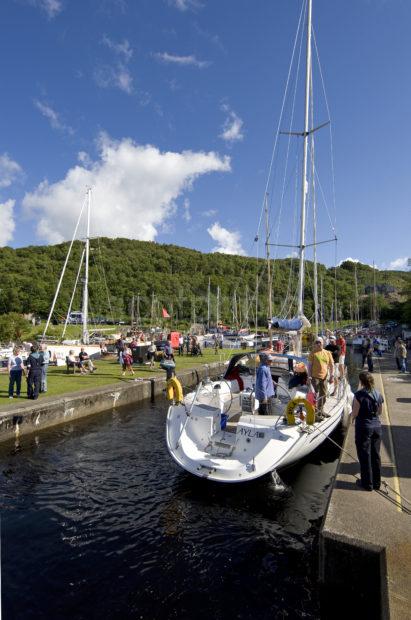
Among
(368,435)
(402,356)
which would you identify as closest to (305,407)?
(368,435)

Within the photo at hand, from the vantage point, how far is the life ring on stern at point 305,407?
7.63m

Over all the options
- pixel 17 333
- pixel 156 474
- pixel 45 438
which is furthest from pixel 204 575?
pixel 17 333

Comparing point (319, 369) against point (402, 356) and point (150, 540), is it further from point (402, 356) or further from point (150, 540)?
point (402, 356)

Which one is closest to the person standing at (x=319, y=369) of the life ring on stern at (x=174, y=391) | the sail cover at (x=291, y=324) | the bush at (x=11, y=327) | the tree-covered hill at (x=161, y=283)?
the life ring on stern at (x=174, y=391)

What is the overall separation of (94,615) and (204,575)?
1519mm

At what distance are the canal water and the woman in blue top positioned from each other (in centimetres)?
147

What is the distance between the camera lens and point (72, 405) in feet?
44.7

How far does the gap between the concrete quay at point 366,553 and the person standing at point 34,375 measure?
33.9ft

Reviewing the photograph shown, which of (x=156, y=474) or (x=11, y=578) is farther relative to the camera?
(x=156, y=474)

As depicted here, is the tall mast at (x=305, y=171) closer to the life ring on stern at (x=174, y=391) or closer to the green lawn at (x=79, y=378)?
the life ring on stern at (x=174, y=391)

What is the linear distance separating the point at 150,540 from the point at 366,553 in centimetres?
346

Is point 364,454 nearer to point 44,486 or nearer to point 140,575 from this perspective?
point 140,575

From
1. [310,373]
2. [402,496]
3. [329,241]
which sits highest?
[329,241]

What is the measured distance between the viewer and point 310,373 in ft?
32.6
